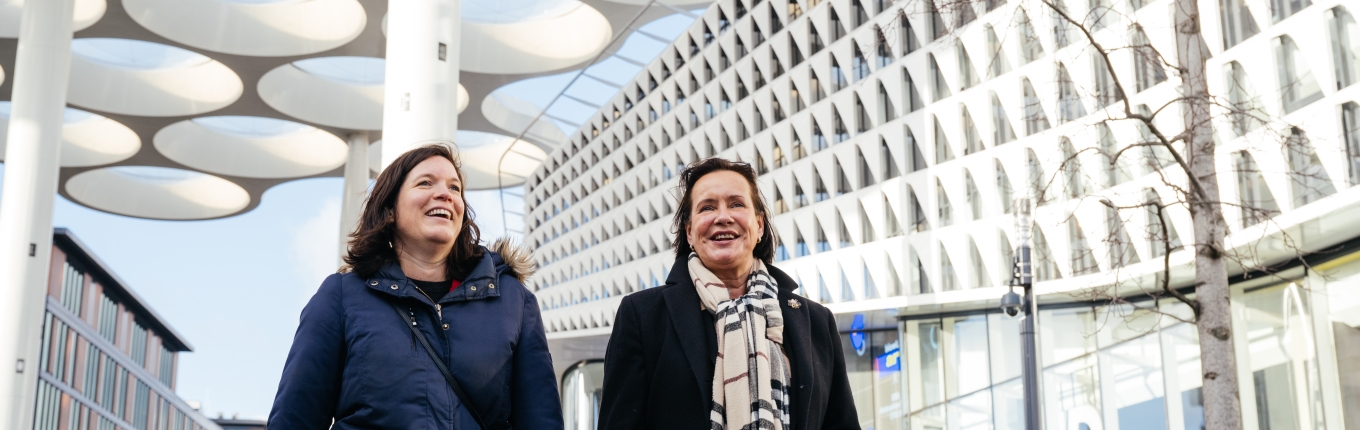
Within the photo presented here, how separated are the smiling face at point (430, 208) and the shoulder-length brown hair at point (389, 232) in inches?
1.0

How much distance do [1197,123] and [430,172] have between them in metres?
5.35

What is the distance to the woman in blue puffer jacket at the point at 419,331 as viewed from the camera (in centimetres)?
341

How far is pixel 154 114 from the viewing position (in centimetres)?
3669

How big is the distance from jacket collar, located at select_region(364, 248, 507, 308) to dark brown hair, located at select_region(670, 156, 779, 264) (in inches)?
28.9

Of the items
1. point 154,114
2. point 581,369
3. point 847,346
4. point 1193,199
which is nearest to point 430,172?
point 1193,199

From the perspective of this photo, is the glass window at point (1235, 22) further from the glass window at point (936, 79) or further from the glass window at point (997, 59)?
the glass window at point (936, 79)

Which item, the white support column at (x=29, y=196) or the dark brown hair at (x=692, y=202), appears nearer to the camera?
the dark brown hair at (x=692, y=202)

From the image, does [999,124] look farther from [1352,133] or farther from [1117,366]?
[1352,133]

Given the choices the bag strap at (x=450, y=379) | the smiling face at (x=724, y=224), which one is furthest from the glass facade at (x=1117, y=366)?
the bag strap at (x=450, y=379)

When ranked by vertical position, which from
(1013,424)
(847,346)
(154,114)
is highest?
(154,114)

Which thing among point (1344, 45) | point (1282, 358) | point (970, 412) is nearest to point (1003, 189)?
point (970, 412)

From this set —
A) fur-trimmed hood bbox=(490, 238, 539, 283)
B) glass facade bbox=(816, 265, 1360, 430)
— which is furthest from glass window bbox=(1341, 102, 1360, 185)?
fur-trimmed hood bbox=(490, 238, 539, 283)

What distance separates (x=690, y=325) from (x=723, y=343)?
0.49 ft

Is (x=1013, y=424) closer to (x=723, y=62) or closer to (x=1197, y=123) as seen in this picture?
(x=723, y=62)
